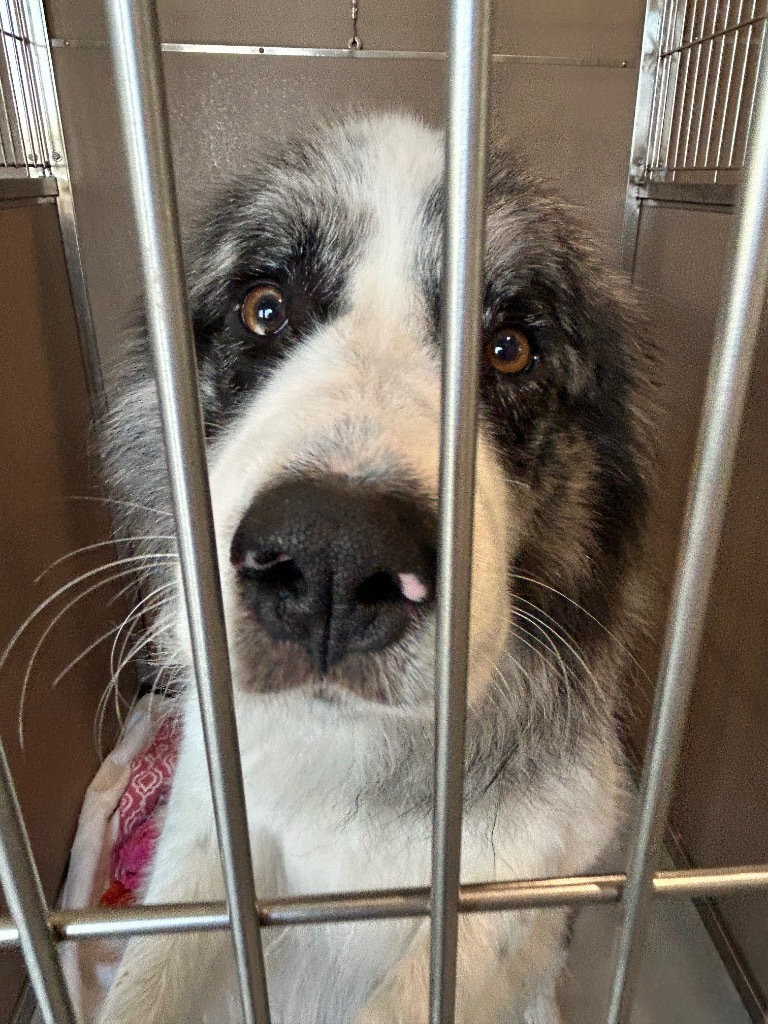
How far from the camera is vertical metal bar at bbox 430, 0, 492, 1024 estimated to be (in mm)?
313

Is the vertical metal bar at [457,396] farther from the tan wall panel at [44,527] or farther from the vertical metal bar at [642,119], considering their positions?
the vertical metal bar at [642,119]

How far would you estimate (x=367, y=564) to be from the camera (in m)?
0.52

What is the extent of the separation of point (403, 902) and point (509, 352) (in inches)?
23.4

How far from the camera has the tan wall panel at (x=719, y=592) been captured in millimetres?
1147

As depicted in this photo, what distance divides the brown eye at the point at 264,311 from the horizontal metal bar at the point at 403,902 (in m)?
0.61

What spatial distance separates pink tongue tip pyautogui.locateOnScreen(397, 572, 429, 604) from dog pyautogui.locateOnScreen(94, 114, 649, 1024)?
12cm

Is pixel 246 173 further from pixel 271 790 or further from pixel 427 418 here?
pixel 271 790

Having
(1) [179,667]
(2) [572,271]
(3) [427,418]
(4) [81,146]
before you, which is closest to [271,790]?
(1) [179,667]

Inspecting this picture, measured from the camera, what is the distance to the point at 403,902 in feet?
1.62

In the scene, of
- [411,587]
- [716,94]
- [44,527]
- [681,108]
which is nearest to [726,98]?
[716,94]

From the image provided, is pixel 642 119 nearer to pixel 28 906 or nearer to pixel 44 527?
pixel 44 527

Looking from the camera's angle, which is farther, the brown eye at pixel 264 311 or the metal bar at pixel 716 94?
the metal bar at pixel 716 94

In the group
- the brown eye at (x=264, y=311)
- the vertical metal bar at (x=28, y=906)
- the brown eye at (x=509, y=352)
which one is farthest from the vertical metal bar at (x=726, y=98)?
the vertical metal bar at (x=28, y=906)

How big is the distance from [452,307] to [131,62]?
157mm
